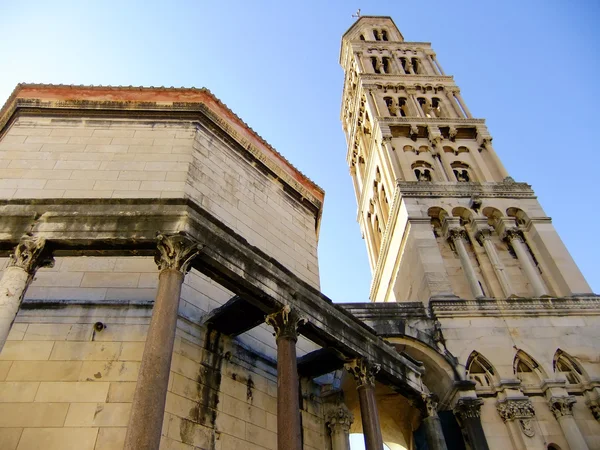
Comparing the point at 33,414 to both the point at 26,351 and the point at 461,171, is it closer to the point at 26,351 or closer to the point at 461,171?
the point at 26,351

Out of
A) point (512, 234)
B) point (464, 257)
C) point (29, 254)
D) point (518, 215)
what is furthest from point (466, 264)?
point (29, 254)

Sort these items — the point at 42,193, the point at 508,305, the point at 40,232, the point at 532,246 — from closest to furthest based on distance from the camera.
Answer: the point at 40,232
the point at 42,193
the point at 508,305
the point at 532,246

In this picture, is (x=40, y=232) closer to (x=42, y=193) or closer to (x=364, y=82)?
(x=42, y=193)

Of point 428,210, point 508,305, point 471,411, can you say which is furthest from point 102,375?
point 428,210

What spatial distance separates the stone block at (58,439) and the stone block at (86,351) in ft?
3.82

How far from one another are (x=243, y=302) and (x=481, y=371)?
749cm

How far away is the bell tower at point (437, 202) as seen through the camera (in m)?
16.0

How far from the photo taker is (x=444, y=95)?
26.0 m

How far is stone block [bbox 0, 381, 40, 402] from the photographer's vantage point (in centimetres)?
740

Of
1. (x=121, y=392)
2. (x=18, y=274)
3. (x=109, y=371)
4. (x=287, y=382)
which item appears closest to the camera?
(x=18, y=274)

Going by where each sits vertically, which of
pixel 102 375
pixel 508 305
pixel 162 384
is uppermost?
pixel 508 305

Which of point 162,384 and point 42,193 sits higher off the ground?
point 42,193

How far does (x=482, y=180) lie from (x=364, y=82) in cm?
1040

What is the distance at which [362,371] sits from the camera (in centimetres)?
955
